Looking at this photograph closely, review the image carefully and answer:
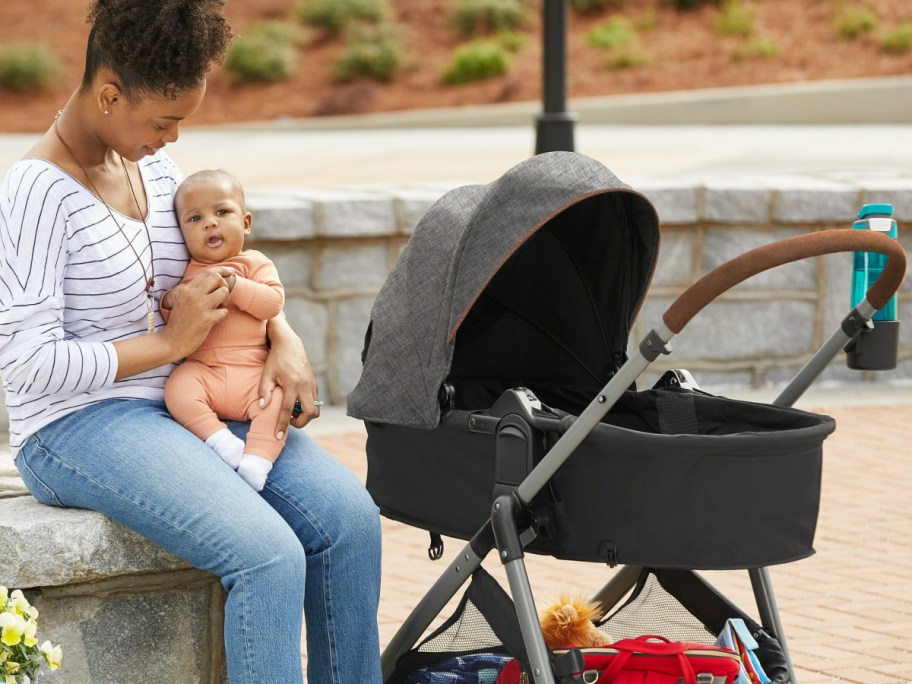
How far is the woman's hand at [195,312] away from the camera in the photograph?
2670 millimetres

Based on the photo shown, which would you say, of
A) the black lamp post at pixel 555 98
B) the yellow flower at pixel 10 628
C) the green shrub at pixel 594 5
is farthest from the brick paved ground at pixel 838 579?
the green shrub at pixel 594 5

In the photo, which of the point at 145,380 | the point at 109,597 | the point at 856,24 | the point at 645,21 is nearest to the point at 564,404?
the point at 145,380

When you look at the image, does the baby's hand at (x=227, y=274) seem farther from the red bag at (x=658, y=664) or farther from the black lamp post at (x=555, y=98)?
the black lamp post at (x=555, y=98)

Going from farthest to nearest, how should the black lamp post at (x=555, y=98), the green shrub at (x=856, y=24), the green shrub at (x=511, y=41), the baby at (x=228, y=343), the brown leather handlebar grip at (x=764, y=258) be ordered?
1. the green shrub at (x=511, y=41)
2. the green shrub at (x=856, y=24)
3. the black lamp post at (x=555, y=98)
4. the baby at (x=228, y=343)
5. the brown leather handlebar grip at (x=764, y=258)

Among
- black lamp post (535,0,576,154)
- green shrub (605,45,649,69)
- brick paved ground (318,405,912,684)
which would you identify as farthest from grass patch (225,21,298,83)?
brick paved ground (318,405,912,684)

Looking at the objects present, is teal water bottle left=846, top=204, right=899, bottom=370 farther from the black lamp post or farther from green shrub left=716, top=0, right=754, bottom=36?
green shrub left=716, top=0, right=754, bottom=36

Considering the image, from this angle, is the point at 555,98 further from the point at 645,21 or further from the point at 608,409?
the point at 645,21

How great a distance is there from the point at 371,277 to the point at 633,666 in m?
3.42

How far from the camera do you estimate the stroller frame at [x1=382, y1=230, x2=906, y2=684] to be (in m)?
2.27

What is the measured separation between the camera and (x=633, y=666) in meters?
2.65

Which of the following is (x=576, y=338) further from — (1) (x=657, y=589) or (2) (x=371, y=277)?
(2) (x=371, y=277)

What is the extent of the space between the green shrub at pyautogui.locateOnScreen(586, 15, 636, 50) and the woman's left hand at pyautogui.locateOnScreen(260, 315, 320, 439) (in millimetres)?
14149

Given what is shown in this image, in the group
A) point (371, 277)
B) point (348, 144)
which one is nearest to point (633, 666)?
point (371, 277)

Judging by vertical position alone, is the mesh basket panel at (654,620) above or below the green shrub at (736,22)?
below
